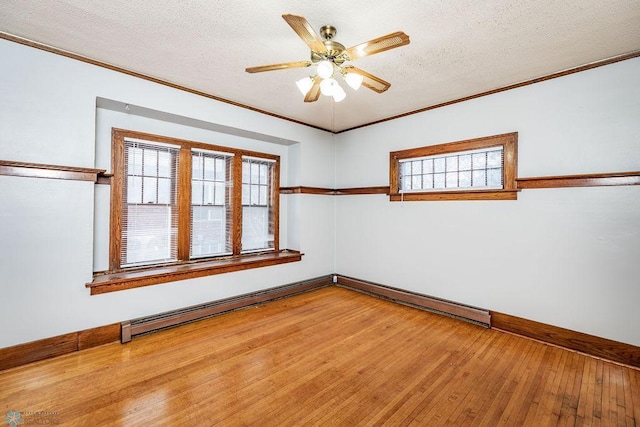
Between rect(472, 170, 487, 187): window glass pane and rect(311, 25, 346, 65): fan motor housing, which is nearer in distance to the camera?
rect(311, 25, 346, 65): fan motor housing

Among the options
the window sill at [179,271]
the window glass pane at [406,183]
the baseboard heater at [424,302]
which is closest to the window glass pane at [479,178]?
the window glass pane at [406,183]

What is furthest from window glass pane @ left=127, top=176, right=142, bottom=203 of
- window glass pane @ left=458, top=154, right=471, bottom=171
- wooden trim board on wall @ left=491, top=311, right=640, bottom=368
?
wooden trim board on wall @ left=491, top=311, right=640, bottom=368

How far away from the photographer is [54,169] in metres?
2.73

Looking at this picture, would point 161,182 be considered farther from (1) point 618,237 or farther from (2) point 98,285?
(1) point 618,237

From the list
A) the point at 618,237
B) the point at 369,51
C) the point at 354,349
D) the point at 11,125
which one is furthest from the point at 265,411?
the point at 618,237

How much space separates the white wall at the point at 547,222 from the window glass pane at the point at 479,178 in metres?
0.28

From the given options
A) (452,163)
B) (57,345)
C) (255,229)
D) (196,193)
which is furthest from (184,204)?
(452,163)

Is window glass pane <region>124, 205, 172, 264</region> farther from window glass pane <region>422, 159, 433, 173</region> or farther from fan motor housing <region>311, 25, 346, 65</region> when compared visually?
window glass pane <region>422, 159, 433, 173</region>

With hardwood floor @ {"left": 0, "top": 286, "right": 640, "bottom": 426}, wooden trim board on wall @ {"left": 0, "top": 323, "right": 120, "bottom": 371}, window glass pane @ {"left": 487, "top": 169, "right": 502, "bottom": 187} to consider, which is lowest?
hardwood floor @ {"left": 0, "top": 286, "right": 640, "bottom": 426}

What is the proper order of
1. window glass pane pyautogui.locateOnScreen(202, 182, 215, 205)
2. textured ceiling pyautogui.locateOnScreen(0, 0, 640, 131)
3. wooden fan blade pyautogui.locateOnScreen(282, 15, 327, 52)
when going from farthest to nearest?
1. window glass pane pyautogui.locateOnScreen(202, 182, 215, 205)
2. textured ceiling pyautogui.locateOnScreen(0, 0, 640, 131)
3. wooden fan blade pyautogui.locateOnScreen(282, 15, 327, 52)

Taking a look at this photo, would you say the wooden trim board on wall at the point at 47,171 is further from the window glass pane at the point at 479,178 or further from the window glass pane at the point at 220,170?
the window glass pane at the point at 479,178

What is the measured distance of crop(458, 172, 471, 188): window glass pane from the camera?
3857mm

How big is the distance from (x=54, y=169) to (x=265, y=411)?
292cm

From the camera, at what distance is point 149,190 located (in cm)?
365
